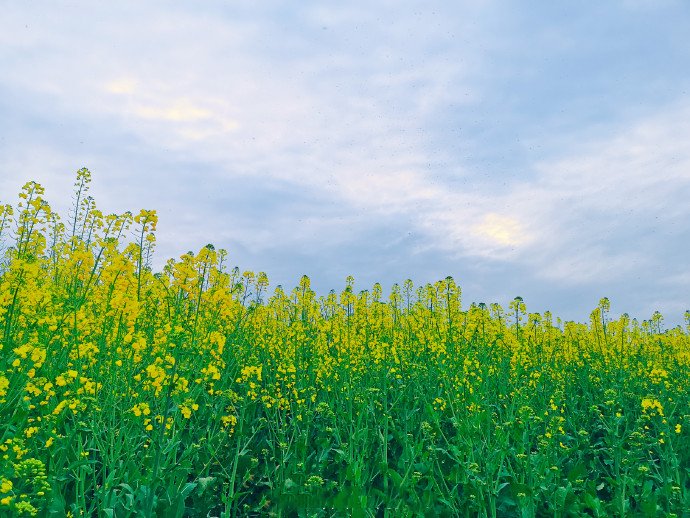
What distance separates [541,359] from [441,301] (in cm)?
228

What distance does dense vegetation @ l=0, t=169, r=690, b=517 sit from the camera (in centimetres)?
427

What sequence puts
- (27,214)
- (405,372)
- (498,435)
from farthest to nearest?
1. (405,372)
2. (27,214)
3. (498,435)

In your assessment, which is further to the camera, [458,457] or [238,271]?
[238,271]

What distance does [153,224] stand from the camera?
491cm

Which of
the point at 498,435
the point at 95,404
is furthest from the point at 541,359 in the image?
the point at 95,404

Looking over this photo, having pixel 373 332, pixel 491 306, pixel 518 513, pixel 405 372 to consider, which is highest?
pixel 491 306

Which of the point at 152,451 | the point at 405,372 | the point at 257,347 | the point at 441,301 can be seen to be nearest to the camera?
the point at 152,451

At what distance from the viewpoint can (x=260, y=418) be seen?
18.9ft

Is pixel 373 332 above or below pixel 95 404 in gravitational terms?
above

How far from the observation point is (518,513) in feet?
16.5

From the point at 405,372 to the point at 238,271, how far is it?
4050 mm

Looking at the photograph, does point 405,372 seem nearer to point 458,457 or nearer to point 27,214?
point 458,457

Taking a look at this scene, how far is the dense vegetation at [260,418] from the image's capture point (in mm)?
4273

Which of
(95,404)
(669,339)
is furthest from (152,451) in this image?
(669,339)
